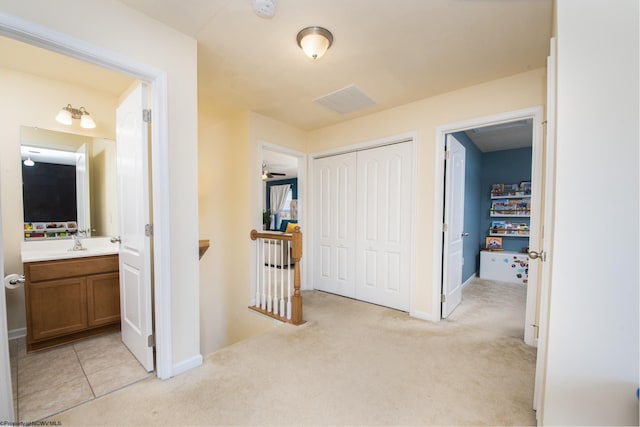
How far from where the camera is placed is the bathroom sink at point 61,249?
2.11m

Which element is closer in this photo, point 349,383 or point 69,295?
point 349,383

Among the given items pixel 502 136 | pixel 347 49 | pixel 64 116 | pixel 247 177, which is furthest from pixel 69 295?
pixel 502 136

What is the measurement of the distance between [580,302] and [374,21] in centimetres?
188

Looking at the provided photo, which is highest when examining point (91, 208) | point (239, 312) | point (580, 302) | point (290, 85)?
point (290, 85)

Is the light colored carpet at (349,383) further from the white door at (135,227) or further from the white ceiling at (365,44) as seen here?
the white ceiling at (365,44)

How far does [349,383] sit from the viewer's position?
1.73 metres

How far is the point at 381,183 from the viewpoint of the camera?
10.5 ft

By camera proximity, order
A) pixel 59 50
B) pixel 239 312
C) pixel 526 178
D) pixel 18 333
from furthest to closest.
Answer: pixel 526 178 → pixel 239 312 → pixel 18 333 → pixel 59 50

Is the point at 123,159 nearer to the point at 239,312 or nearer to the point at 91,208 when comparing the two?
the point at 91,208

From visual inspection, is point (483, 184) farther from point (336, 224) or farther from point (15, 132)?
point (15, 132)

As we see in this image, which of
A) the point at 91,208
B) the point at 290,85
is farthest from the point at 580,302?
the point at 91,208

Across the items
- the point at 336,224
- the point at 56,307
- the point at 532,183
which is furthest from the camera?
the point at 336,224

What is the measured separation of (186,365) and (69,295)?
1.32 m

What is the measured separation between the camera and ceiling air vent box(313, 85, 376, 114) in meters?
2.63
